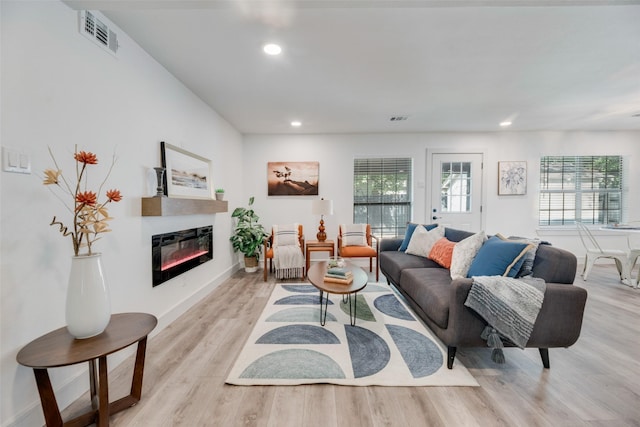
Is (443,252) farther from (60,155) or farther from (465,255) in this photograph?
(60,155)

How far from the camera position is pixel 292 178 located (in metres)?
4.66

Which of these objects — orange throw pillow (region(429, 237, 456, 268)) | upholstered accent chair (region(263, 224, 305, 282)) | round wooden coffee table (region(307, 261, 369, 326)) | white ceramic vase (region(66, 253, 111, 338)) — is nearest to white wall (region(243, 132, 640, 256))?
upholstered accent chair (region(263, 224, 305, 282))

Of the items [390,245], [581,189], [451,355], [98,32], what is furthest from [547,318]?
[581,189]

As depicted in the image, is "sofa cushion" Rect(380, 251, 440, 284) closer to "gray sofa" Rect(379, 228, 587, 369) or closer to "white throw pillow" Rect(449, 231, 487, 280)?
"white throw pillow" Rect(449, 231, 487, 280)

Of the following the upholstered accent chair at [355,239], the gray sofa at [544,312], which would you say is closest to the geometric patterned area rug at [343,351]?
the gray sofa at [544,312]

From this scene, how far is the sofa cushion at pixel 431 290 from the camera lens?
6.04 ft

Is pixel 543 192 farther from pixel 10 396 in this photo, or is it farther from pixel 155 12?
pixel 10 396

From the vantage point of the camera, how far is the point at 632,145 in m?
4.58

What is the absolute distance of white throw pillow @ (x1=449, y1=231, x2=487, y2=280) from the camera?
7.17 ft

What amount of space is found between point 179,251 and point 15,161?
1586 mm

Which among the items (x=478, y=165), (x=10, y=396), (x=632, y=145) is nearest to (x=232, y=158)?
(x=10, y=396)

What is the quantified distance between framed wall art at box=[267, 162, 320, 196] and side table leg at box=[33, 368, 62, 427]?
370cm

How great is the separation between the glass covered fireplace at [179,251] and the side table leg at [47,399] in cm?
111

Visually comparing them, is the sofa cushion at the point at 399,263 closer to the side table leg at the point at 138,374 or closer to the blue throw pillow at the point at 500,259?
the blue throw pillow at the point at 500,259
